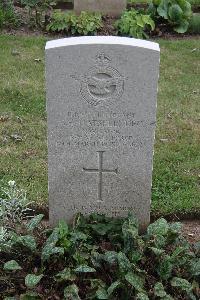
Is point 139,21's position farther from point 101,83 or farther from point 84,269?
point 84,269

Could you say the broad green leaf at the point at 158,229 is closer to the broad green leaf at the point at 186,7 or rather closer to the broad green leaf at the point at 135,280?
the broad green leaf at the point at 135,280

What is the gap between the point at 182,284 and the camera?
13.8ft

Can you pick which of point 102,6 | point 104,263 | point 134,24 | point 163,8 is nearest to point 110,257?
point 104,263

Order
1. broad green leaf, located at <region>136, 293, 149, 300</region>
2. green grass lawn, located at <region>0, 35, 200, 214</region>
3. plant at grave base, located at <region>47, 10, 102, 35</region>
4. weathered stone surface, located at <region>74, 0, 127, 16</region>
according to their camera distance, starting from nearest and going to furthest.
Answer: broad green leaf, located at <region>136, 293, 149, 300</region> → green grass lawn, located at <region>0, 35, 200, 214</region> → plant at grave base, located at <region>47, 10, 102, 35</region> → weathered stone surface, located at <region>74, 0, 127, 16</region>

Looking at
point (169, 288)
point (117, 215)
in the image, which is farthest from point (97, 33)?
point (169, 288)

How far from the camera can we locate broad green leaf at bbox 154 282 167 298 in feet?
13.5

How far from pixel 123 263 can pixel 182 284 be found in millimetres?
419

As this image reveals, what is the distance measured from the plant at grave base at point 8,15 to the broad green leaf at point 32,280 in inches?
224

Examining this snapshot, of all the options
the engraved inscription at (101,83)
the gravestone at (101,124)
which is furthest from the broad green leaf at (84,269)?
the engraved inscription at (101,83)

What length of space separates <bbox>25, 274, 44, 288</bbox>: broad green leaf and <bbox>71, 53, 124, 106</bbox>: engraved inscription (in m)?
1.24

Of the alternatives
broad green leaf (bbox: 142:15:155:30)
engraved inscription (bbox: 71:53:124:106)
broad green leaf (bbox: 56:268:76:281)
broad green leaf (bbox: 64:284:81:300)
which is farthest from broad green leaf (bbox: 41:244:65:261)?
broad green leaf (bbox: 142:15:155:30)

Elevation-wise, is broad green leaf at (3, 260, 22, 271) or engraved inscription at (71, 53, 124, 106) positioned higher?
engraved inscription at (71, 53, 124, 106)

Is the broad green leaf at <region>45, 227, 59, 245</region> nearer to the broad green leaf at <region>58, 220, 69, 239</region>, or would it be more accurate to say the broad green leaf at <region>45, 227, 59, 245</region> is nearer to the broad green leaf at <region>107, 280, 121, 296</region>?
the broad green leaf at <region>58, 220, 69, 239</region>

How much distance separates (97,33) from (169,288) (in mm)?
5307
